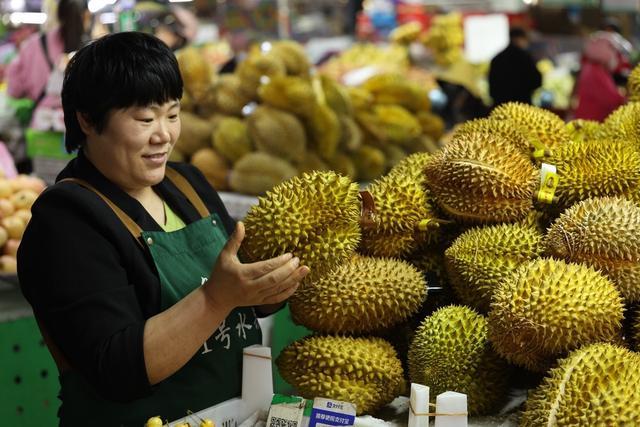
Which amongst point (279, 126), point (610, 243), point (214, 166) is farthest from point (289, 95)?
point (610, 243)

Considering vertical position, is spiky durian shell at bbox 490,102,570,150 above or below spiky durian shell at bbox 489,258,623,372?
above

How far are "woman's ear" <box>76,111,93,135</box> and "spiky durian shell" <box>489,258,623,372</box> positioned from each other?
1041mm

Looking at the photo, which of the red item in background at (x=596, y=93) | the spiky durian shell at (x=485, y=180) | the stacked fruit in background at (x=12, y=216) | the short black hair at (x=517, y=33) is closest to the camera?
the spiky durian shell at (x=485, y=180)

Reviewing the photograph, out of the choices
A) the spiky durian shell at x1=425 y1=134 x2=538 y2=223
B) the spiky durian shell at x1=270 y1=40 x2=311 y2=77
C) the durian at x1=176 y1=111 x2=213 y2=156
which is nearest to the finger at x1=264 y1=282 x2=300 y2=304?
the spiky durian shell at x1=425 y1=134 x2=538 y2=223

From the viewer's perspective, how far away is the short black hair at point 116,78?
6.15 feet

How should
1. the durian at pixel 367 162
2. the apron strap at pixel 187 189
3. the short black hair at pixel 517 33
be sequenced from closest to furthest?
the apron strap at pixel 187 189 → the durian at pixel 367 162 → the short black hair at pixel 517 33

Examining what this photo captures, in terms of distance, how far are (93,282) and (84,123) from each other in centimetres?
42

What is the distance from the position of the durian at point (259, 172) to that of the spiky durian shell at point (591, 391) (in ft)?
9.21

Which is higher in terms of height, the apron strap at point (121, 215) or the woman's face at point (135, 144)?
the woman's face at point (135, 144)

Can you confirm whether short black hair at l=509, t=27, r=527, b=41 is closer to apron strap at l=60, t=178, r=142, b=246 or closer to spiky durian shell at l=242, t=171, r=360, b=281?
spiky durian shell at l=242, t=171, r=360, b=281

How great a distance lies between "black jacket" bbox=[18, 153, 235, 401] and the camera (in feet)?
5.66

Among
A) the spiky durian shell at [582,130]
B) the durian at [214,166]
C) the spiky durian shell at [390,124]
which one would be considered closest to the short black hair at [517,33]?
the spiky durian shell at [390,124]

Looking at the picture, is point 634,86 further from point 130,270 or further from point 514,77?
point 514,77

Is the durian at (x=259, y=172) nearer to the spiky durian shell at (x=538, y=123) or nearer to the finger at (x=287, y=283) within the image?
the spiky durian shell at (x=538, y=123)
